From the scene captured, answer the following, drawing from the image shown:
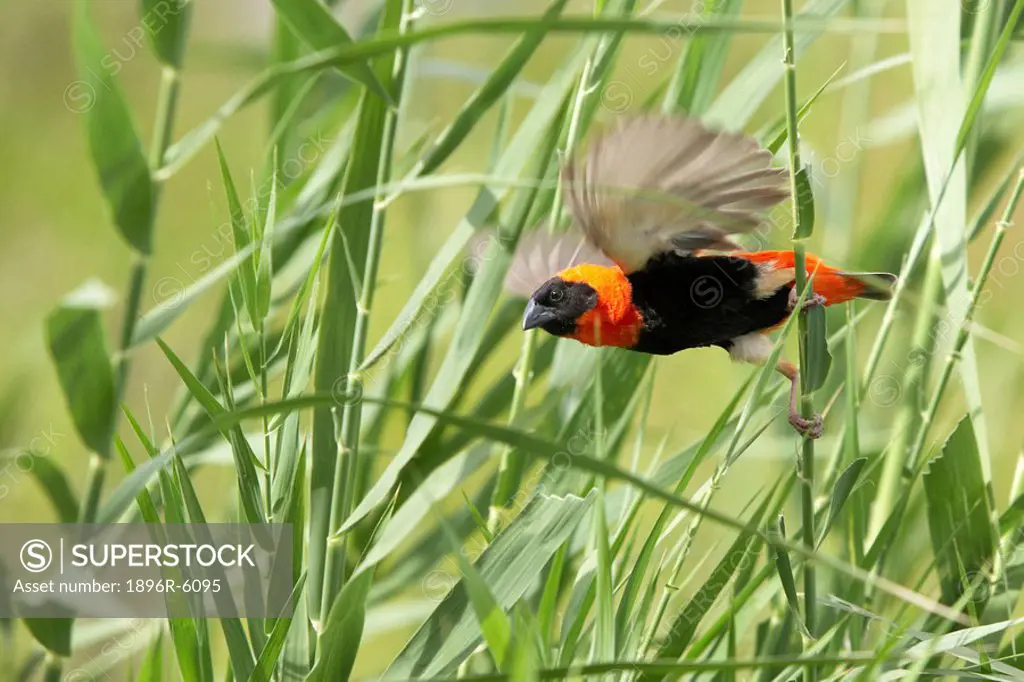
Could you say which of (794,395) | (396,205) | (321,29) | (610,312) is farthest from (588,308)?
(396,205)

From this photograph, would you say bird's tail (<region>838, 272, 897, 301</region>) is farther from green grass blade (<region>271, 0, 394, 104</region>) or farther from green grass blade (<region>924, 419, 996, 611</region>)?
green grass blade (<region>271, 0, 394, 104</region>)

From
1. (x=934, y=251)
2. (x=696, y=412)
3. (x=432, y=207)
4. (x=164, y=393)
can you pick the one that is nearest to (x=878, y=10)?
(x=934, y=251)

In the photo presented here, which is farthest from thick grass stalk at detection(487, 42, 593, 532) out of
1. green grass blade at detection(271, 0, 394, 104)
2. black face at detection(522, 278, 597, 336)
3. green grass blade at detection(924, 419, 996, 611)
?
green grass blade at detection(924, 419, 996, 611)

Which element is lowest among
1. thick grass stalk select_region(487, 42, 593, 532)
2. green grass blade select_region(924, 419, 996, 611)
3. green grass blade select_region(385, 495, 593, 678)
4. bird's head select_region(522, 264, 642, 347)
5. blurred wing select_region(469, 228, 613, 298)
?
green grass blade select_region(924, 419, 996, 611)

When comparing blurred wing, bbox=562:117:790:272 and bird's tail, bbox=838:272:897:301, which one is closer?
blurred wing, bbox=562:117:790:272

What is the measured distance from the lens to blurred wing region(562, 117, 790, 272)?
1.53 ft

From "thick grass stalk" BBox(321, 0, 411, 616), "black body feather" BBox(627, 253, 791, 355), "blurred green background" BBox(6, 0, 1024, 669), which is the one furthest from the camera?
"blurred green background" BBox(6, 0, 1024, 669)

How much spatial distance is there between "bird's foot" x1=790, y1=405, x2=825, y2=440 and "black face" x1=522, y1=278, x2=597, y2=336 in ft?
0.50

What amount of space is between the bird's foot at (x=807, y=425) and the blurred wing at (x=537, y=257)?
0.61ft

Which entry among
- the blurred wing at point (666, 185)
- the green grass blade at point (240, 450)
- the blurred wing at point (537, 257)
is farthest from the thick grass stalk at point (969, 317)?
the green grass blade at point (240, 450)

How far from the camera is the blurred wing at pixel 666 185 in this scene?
468 mm

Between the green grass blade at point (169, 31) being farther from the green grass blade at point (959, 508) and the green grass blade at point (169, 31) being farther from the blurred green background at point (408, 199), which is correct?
the green grass blade at point (959, 508)

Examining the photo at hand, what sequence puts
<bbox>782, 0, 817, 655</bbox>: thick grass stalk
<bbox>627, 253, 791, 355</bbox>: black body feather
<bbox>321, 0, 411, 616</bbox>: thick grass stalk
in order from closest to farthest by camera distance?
<bbox>782, 0, 817, 655</bbox>: thick grass stalk → <bbox>321, 0, 411, 616</bbox>: thick grass stalk → <bbox>627, 253, 791, 355</bbox>: black body feather

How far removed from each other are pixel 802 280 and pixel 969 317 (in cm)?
18
